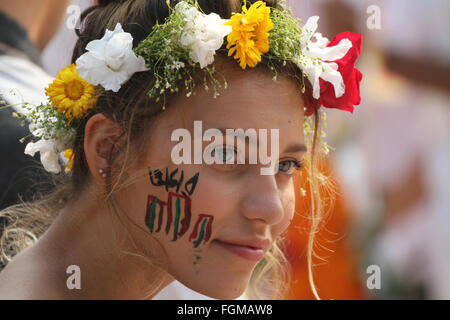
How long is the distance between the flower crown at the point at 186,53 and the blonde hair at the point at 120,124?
0.04m

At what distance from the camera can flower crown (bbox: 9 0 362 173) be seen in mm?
1540

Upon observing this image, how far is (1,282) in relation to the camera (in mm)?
1652

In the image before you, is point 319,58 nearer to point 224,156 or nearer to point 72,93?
point 224,156

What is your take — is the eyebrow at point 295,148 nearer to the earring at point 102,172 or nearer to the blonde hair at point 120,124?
the blonde hair at point 120,124

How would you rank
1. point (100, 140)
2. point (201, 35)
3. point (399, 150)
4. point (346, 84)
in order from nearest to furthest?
point (201, 35) < point (100, 140) < point (346, 84) < point (399, 150)

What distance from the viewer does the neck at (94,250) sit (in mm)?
1664

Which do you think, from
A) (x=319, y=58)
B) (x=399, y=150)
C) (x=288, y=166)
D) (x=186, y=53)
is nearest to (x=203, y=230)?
(x=288, y=166)

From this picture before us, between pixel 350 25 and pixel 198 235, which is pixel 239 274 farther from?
pixel 350 25

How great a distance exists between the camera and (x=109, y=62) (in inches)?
60.7

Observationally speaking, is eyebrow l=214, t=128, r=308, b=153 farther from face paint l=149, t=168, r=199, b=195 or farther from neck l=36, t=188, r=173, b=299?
neck l=36, t=188, r=173, b=299

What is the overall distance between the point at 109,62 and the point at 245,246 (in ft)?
1.99

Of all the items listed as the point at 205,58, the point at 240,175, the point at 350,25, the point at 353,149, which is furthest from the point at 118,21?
the point at 353,149

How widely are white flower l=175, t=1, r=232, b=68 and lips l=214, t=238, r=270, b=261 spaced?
0.47 meters
